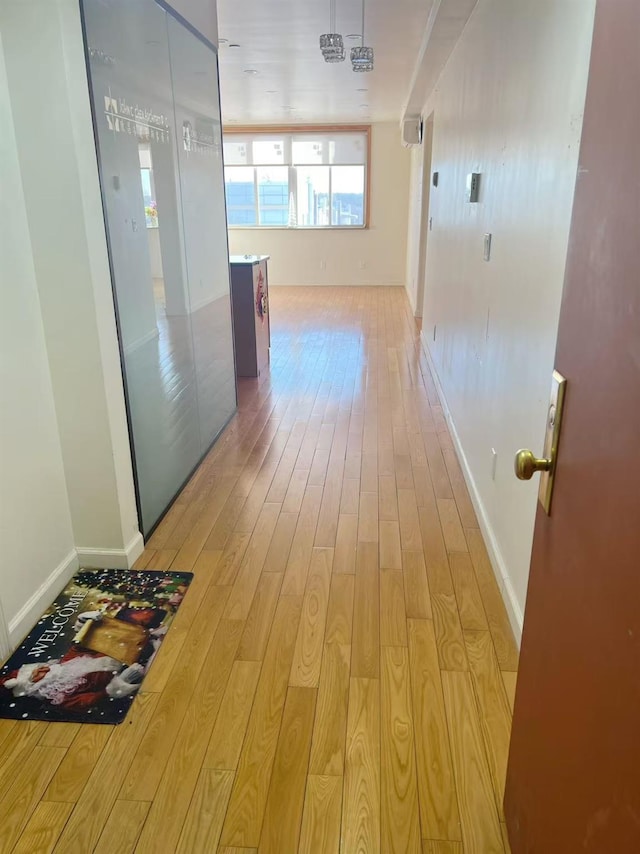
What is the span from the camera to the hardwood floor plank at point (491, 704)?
1.63m

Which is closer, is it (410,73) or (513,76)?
(513,76)

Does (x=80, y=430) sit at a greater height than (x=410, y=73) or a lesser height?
lesser

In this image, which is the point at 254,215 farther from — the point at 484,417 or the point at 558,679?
the point at 558,679

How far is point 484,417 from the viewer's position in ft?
9.47

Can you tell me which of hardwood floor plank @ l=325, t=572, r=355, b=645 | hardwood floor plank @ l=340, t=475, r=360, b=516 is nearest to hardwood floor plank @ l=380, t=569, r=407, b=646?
hardwood floor plank @ l=325, t=572, r=355, b=645

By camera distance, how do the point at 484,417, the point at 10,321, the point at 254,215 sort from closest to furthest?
the point at 10,321, the point at 484,417, the point at 254,215

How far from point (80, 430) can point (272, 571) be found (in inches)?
38.0

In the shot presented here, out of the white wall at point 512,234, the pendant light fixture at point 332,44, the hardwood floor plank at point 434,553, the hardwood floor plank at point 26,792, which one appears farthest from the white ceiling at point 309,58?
the hardwood floor plank at point 26,792

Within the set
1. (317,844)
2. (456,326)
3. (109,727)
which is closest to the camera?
(317,844)

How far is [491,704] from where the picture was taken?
185 centimetres

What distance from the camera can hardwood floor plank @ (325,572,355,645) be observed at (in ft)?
7.09

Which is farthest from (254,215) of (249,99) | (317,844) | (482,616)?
(317,844)

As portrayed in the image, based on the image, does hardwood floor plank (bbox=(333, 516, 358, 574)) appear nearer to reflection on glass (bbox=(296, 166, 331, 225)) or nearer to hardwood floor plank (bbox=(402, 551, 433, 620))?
hardwood floor plank (bbox=(402, 551, 433, 620))

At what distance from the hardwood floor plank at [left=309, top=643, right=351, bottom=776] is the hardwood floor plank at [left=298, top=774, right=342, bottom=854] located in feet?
0.12
